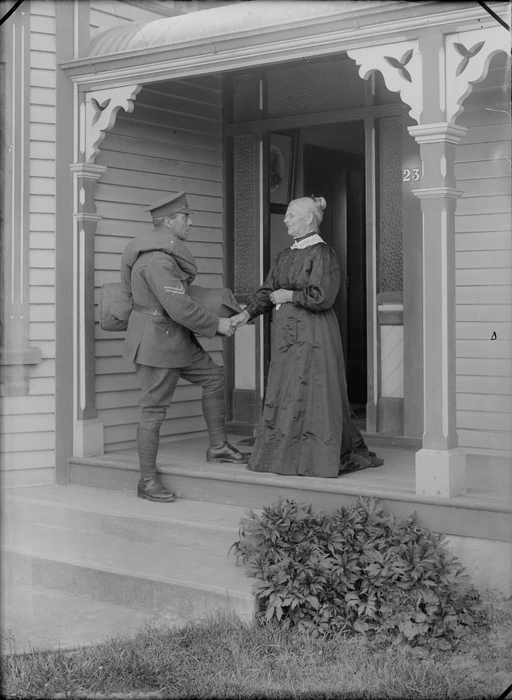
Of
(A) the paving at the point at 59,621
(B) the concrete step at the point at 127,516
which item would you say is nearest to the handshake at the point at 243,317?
(B) the concrete step at the point at 127,516

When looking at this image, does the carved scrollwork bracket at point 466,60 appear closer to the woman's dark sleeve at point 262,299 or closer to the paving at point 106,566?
the woman's dark sleeve at point 262,299

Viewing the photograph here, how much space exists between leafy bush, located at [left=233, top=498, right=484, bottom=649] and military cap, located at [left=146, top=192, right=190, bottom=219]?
2.38 metres

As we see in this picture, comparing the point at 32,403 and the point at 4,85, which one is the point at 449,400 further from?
the point at 4,85

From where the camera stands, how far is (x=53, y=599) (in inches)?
237

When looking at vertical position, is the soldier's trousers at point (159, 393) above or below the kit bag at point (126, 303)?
below

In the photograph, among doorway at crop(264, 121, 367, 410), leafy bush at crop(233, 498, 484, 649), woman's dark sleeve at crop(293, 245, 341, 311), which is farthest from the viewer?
doorway at crop(264, 121, 367, 410)

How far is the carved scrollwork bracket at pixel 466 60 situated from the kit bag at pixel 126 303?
2.07 m

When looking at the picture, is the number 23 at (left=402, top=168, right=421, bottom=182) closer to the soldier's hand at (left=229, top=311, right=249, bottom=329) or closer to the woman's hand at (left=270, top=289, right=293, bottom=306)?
the woman's hand at (left=270, top=289, right=293, bottom=306)

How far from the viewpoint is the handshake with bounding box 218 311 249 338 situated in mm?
6812

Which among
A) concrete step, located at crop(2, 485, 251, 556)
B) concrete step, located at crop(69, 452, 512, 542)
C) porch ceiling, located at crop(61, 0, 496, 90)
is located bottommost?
concrete step, located at crop(2, 485, 251, 556)

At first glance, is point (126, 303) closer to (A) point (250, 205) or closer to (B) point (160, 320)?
(B) point (160, 320)

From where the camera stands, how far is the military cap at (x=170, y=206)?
22.3 feet

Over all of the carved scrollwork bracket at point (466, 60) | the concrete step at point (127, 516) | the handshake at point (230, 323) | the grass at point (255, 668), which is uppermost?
the carved scrollwork bracket at point (466, 60)

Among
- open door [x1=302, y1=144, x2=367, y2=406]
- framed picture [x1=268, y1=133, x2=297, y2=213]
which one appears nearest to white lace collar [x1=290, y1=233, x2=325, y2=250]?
framed picture [x1=268, y1=133, x2=297, y2=213]
